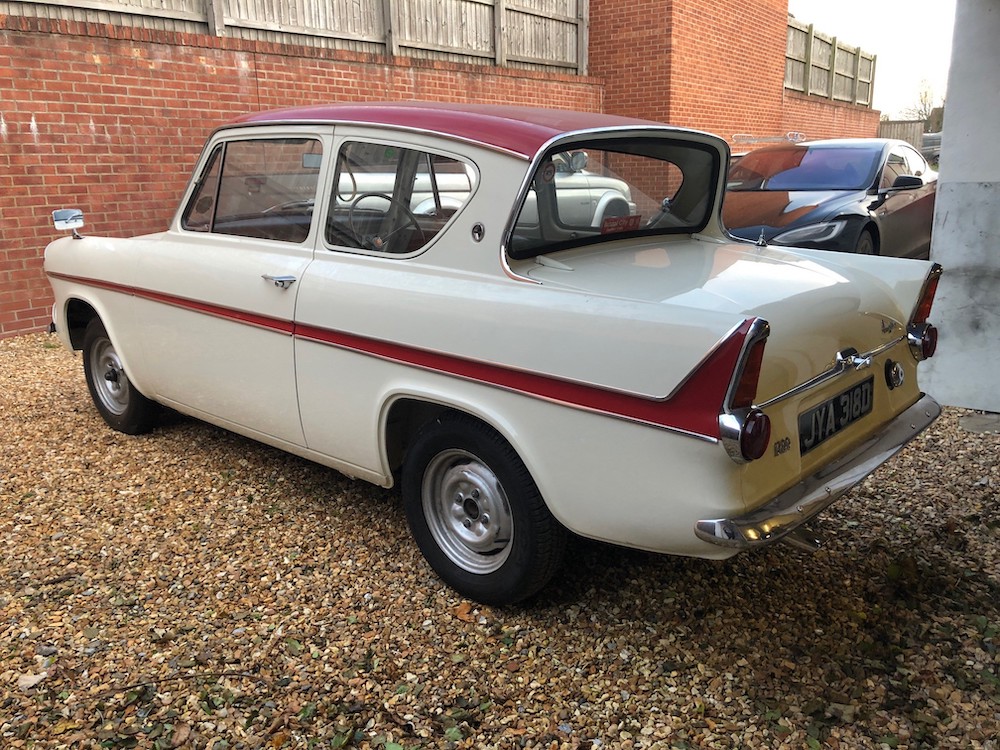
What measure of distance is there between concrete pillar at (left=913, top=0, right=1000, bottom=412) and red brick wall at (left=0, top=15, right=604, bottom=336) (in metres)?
6.62

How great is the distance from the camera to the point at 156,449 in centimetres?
477

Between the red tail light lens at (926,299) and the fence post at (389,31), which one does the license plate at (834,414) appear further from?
the fence post at (389,31)

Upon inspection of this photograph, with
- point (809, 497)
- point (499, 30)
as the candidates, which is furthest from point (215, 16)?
point (809, 497)

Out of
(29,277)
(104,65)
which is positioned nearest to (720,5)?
(104,65)

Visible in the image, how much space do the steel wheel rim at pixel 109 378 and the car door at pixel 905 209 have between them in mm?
6780

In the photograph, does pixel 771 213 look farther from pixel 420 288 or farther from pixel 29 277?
pixel 29 277

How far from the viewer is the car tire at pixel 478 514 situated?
2.86 meters

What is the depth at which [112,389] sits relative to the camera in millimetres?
5031

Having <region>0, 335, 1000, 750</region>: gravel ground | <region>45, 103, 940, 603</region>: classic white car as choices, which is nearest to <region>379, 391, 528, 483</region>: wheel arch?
<region>45, 103, 940, 603</region>: classic white car

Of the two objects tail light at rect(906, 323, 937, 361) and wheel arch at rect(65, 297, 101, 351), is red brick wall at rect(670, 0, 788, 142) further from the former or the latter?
tail light at rect(906, 323, 937, 361)

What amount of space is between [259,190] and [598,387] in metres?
2.19

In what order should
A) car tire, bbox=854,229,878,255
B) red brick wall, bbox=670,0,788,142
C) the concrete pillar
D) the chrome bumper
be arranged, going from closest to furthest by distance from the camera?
the chrome bumper
the concrete pillar
car tire, bbox=854,229,878,255
red brick wall, bbox=670,0,788,142

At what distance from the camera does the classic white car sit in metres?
2.44

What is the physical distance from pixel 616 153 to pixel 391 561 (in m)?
1.96
